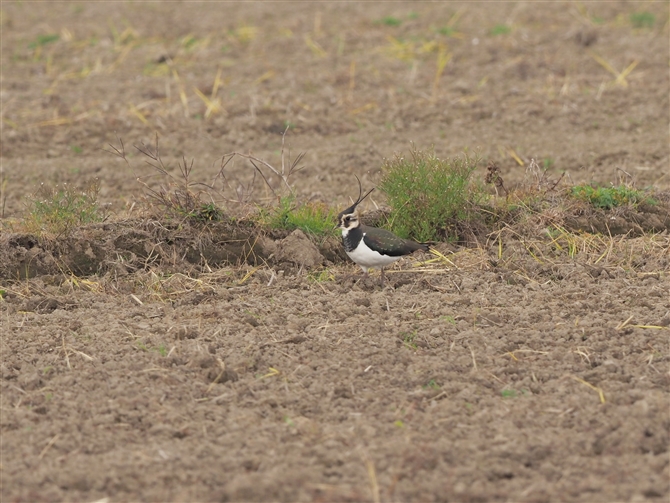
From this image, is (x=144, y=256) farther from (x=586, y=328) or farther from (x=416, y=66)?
(x=416, y=66)

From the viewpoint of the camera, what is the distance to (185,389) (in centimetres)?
482

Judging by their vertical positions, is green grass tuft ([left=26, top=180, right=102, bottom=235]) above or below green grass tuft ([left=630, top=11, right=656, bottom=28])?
above

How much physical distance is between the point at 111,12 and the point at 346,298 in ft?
35.2

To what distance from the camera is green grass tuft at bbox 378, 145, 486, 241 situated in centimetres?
680

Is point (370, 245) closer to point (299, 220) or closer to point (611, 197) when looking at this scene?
point (299, 220)

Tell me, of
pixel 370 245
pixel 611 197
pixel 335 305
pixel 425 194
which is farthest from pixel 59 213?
pixel 611 197

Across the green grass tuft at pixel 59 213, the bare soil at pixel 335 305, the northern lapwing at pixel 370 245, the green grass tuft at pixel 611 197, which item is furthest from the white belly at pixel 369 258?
the green grass tuft at pixel 59 213

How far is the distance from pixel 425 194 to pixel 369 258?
1.03m

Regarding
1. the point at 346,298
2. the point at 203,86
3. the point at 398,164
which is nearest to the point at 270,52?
the point at 203,86

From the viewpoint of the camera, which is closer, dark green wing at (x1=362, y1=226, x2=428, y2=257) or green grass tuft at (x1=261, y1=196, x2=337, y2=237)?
dark green wing at (x1=362, y1=226, x2=428, y2=257)

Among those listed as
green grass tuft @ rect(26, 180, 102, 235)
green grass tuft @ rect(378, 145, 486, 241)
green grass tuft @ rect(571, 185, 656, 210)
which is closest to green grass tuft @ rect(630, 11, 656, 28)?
green grass tuft @ rect(571, 185, 656, 210)

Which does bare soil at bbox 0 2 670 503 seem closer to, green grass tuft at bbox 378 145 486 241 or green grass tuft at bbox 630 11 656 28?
green grass tuft at bbox 378 145 486 241

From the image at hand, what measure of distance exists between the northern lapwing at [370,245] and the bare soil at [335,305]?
236mm

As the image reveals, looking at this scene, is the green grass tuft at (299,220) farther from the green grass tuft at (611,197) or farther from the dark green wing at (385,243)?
the green grass tuft at (611,197)
